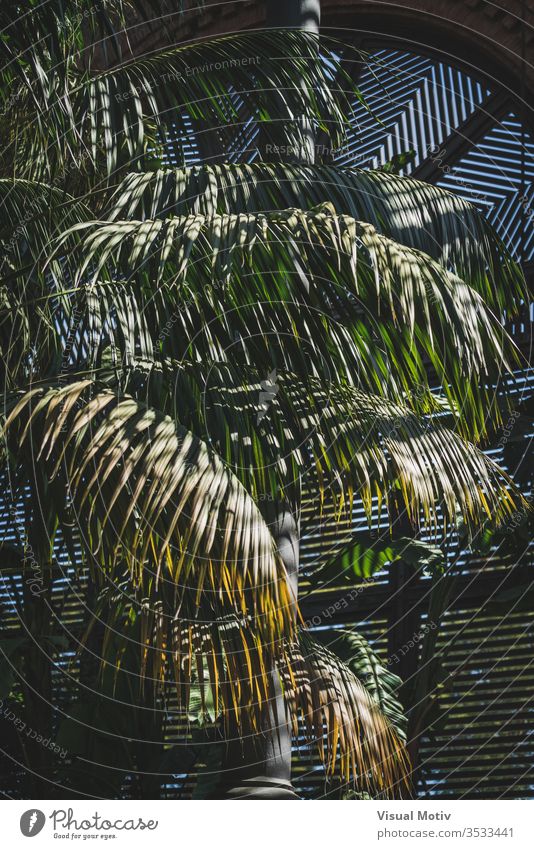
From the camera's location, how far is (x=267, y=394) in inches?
121

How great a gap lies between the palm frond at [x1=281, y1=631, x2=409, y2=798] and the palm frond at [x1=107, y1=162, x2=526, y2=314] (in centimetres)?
143

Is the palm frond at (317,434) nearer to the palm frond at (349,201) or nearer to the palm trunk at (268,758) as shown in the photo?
the palm trunk at (268,758)

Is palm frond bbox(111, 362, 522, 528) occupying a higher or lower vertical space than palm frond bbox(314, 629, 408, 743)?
higher

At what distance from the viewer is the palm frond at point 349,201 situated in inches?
128

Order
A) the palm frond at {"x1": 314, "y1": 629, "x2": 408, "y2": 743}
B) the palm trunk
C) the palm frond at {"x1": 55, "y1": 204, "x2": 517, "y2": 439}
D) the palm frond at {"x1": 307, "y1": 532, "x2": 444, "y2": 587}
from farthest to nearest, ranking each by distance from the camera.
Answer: the palm frond at {"x1": 307, "y1": 532, "x2": 444, "y2": 587} < the palm frond at {"x1": 314, "y1": 629, "x2": 408, "y2": 743} < the palm trunk < the palm frond at {"x1": 55, "y1": 204, "x2": 517, "y2": 439}

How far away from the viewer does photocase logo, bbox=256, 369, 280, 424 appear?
3045 millimetres

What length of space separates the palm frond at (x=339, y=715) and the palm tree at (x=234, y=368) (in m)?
0.01
